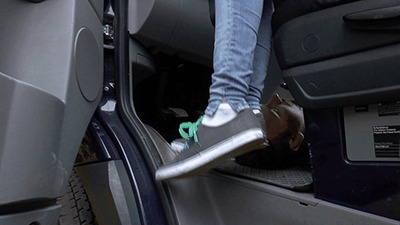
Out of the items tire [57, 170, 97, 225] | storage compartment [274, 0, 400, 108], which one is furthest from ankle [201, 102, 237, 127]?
tire [57, 170, 97, 225]

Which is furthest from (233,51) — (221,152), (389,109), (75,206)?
(75,206)

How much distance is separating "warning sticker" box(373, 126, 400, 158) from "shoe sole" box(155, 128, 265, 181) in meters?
0.23

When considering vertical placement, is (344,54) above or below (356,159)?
above

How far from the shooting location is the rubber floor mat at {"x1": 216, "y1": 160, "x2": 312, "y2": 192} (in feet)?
3.08

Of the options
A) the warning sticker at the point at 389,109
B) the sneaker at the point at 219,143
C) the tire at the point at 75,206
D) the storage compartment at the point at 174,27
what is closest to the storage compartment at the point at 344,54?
the warning sticker at the point at 389,109

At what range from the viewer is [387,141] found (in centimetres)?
80

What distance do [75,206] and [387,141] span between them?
2.60 feet

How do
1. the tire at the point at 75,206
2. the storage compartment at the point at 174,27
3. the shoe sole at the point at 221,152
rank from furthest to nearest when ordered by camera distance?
the storage compartment at the point at 174,27
the tire at the point at 75,206
the shoe sole at the point at 221,152

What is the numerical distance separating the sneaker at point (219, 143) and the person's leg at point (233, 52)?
0.04 m

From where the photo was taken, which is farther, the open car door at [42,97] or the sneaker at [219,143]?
the sneaker at [219,143]

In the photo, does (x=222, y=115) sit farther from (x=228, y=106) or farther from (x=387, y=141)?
(x=387, y=141)

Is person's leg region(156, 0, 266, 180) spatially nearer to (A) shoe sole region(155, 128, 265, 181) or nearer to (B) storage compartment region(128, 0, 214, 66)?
(A) shoe sole region(155, 128, 265, 181)

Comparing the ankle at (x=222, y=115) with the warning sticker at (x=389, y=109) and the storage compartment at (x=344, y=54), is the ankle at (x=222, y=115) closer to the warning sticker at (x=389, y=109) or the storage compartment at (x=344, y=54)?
the storage compartment at (x=344, y=54)

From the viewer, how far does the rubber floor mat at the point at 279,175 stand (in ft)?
3.08
